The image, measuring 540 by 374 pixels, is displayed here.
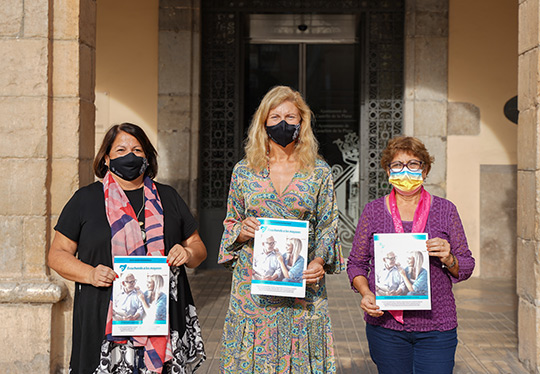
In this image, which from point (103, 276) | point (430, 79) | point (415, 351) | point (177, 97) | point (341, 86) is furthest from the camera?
point (341, 86)

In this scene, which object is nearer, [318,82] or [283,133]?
[283,133]

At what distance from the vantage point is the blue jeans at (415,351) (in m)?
3.13

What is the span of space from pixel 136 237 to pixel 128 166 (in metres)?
0.36

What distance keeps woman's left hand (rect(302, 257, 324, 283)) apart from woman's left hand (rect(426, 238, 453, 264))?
532mm

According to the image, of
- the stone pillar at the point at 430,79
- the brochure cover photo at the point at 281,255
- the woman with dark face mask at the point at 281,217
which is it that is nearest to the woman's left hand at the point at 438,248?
the woman with dark face mask at the point at 281,217

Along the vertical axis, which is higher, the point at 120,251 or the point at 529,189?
the point at 529,189

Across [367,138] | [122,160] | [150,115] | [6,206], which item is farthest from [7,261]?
[367,138]

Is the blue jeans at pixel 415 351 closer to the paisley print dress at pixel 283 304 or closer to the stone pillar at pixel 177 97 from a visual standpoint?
the paisley print dress at pixel 283 304

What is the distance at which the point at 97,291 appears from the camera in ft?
10.1

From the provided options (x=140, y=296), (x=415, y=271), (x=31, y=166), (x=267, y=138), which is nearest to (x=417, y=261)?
(x=415, y=271)

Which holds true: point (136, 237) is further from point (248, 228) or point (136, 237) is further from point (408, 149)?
point (408, 149)

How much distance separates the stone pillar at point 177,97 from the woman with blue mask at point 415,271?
6.47m

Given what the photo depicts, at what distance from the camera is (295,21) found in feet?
33.2

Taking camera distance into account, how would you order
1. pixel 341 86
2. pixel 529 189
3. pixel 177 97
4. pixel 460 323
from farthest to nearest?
pixel 341 86 < pixel 177 97 < pixel 460 323 < pixel 529 189
